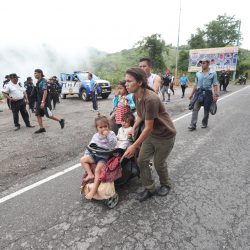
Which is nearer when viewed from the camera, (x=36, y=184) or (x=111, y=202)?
(x=111, y=202)

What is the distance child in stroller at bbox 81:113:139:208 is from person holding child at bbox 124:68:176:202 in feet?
0.86

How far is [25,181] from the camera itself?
13.1ft

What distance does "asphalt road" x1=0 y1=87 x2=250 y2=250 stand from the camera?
254cm

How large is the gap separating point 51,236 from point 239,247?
6.36 ft

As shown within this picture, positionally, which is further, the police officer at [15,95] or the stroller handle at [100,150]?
the police officer at [15,95]

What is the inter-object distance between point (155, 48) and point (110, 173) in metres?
34.3

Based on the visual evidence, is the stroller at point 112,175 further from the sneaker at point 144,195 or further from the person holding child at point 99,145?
the sneaker at point 144,195

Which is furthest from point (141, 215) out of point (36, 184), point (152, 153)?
point (36, 184)

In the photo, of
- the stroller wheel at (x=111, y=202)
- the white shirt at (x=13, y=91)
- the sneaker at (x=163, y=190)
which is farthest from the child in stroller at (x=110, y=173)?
the white shirt at (x=13, y=91)

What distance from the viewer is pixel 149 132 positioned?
9.25 feet

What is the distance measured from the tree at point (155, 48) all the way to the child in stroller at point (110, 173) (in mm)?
33318

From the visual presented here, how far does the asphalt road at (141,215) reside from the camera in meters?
2.54

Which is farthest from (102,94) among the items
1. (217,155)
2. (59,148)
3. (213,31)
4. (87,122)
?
(213,31)

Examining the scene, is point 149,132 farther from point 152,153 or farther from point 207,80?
point 207,80
